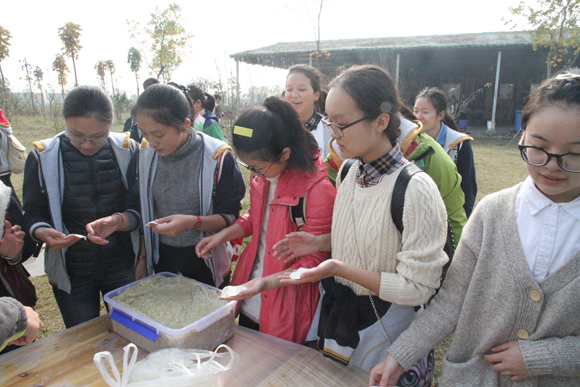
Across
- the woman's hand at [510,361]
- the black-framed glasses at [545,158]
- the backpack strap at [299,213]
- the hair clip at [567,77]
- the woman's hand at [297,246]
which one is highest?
the hair clip at [567,77]

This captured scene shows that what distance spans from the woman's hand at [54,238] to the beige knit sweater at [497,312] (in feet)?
4.77

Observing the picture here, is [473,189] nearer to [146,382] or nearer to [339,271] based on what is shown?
[339,271]

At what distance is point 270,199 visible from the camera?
167 cm

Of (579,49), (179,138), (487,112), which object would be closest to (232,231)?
(179,138)

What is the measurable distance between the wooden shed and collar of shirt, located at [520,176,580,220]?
1492cm

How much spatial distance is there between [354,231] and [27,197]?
163 centimetres

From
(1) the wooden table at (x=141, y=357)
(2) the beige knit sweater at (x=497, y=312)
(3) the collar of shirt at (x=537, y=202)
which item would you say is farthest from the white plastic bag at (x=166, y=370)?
(3) the collar of shirt at (x=537, y=202)

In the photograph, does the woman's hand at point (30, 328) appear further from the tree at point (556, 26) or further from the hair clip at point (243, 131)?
the tree at point (556, 26)

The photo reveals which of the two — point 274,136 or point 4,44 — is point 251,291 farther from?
point 4,44

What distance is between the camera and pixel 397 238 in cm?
121

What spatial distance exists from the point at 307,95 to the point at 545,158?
1994 millimetres

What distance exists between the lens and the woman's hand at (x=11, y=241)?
1630 mm

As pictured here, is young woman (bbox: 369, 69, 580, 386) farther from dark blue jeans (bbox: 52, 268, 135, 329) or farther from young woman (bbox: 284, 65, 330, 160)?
young woman (bbox: 284, 65, 330, 160)

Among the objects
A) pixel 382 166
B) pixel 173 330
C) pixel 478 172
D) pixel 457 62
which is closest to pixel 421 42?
pixel 457 62
